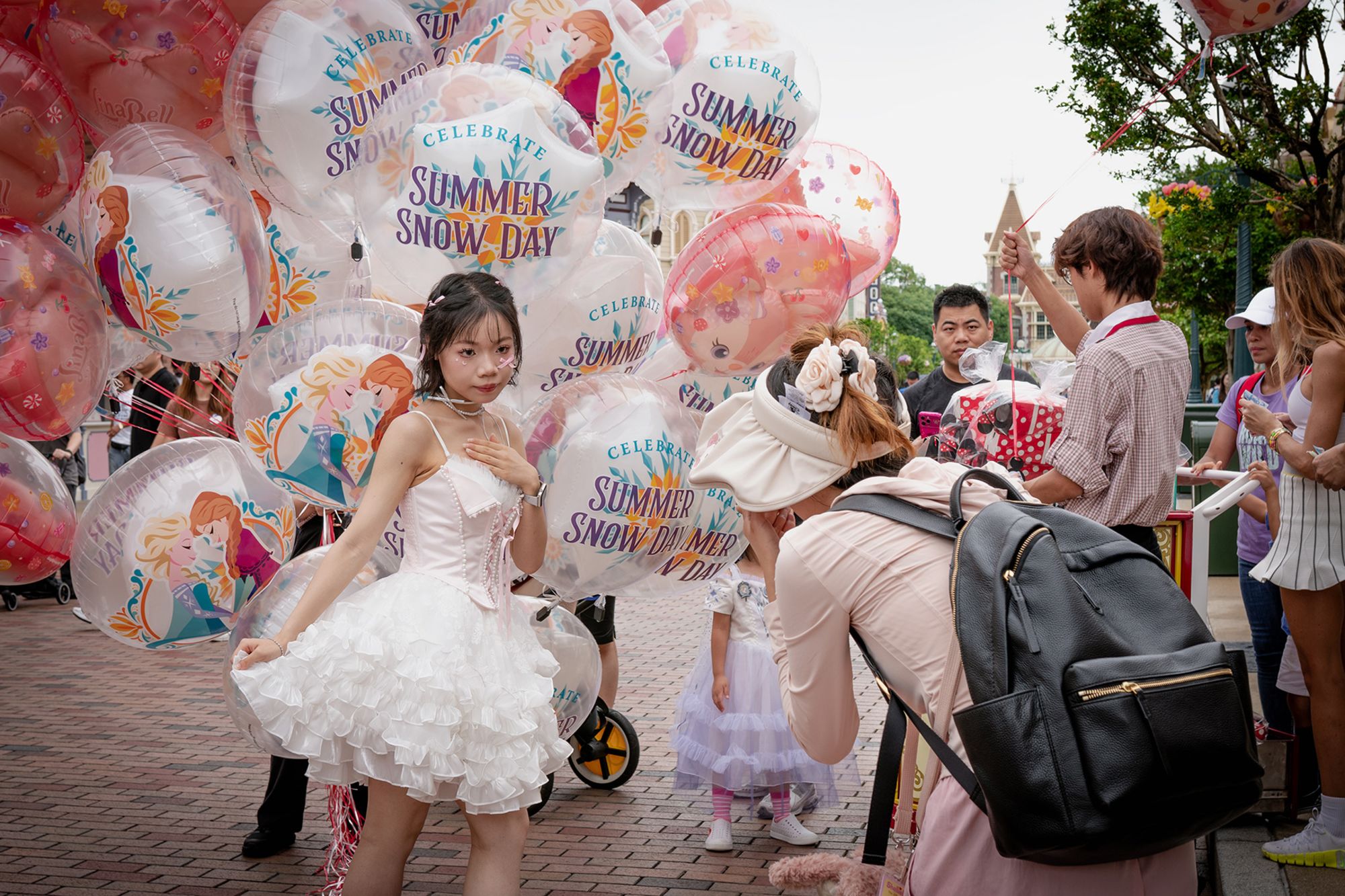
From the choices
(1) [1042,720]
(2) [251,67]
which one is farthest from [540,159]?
(1) [1042,720]

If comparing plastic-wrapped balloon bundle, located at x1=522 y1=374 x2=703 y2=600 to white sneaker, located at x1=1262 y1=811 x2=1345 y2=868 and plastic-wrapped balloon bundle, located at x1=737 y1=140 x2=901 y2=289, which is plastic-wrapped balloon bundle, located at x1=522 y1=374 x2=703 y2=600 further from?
white sneaker, located at x1=1262 y1=811 x2=1345 y2=868

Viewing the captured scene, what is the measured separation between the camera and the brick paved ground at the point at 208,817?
14.6ft

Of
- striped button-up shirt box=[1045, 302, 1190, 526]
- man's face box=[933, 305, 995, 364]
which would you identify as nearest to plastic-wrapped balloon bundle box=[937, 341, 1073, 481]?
striped button-up shirt box=[1045, 302, 1190, 526]

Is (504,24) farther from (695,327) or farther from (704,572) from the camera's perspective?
(704,572)

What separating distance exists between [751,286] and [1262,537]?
2.37 meters

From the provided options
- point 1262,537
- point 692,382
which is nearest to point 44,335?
point 692,382

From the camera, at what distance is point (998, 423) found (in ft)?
11.7

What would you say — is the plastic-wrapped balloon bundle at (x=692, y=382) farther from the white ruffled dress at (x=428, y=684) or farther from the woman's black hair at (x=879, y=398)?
the woman's black hair at (x=879, y=398)

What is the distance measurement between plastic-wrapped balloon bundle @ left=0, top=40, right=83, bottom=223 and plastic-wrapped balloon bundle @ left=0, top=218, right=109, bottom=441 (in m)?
0.13

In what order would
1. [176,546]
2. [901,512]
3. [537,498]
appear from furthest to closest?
[176,546]
[537,498]
[901,512]

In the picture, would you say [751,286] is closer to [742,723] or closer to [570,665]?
[570,665]

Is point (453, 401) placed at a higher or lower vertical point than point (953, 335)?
lower

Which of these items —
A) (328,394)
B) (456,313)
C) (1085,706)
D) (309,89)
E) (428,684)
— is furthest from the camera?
(309,89)

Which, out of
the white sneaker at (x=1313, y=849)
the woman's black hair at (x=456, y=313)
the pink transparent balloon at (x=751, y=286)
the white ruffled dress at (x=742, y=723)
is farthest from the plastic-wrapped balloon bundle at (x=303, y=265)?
the white sneaker at (x=1313, y=849)
